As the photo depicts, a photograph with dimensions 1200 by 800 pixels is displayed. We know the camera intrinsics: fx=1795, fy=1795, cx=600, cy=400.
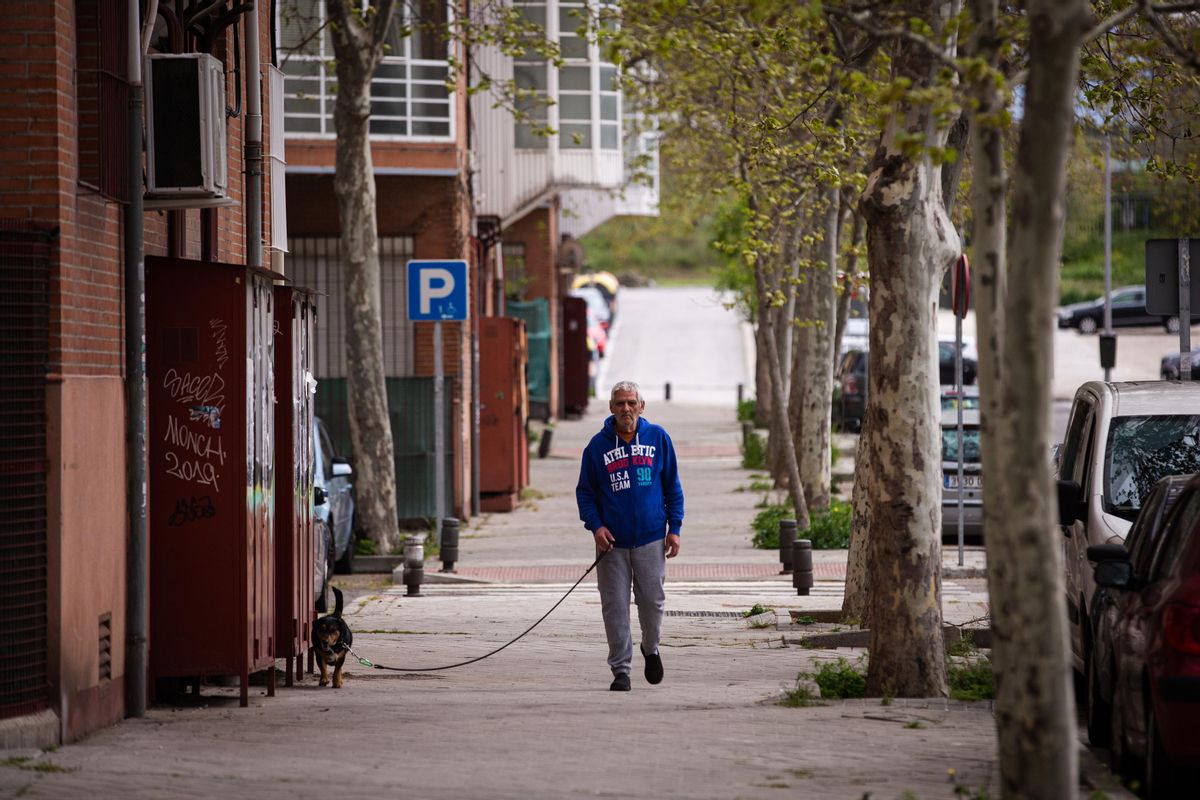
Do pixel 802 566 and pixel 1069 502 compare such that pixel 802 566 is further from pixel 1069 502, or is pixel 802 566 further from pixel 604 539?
pixel 604 539

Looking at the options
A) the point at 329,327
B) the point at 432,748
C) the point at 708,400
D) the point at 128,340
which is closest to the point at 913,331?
Answer: the point at 432,748

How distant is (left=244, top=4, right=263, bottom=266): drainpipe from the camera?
1258 cm

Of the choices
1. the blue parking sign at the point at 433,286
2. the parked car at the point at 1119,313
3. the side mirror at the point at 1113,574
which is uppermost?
the parked car at the point at 1119,313

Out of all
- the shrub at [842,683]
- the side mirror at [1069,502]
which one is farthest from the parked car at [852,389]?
the shrub at [842,683]

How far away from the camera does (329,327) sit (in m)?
24.3

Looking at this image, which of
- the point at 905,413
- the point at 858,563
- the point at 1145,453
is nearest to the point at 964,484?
the point at 858,563

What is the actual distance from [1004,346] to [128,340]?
4.84 metres

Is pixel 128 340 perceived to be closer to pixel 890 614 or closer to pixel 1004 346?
pixel 890 614

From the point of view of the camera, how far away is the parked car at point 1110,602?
822cm

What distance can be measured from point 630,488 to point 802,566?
5.42m

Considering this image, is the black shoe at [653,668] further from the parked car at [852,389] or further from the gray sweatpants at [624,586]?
the parked car at [852,389]

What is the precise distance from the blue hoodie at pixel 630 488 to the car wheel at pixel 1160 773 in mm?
3619

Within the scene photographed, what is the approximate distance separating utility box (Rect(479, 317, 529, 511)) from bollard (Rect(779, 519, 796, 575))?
7537mm

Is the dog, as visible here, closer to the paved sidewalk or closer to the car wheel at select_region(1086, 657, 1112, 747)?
the paved sidewalk
